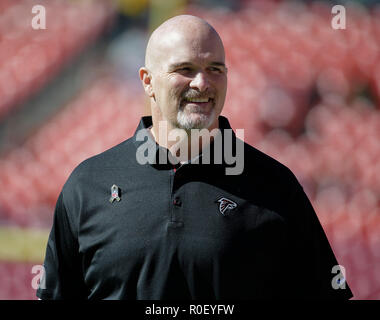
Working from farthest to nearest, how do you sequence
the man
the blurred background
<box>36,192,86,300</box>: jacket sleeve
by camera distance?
the blurred background → <box>36,192,86,300</box>: jacket sleeve → the man

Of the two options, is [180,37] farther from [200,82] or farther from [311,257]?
[311,257]

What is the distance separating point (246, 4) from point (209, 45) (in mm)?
2596

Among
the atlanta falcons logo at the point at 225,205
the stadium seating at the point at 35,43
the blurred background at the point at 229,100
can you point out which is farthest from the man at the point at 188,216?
the stadium seating at the point at 35,43

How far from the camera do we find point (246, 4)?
3.70 meters

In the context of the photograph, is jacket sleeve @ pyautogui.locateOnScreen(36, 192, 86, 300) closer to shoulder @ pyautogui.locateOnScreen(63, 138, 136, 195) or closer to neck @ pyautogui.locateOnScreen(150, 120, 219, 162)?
shoulder @ pyautogui.locateOnScreen(63, 138, 136, 195)

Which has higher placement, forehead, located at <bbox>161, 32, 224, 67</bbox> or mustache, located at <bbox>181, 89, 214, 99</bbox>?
forehead, located at <bbox>161, 32, 224, 67</bbox>

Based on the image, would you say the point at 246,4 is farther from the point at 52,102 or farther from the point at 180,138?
the point at 180,138

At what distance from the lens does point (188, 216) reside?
1.20 meters

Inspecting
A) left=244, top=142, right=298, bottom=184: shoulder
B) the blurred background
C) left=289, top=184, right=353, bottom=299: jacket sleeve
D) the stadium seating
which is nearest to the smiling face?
left=244, top=142, right=298, bottom=184: shoulder

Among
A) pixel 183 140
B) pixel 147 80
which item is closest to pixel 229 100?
pixel 147 80

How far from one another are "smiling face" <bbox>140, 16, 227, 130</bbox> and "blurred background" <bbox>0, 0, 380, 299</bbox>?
1.96 meters

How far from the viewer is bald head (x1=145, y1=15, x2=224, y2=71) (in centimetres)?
123

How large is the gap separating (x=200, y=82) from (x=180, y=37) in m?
0.12
